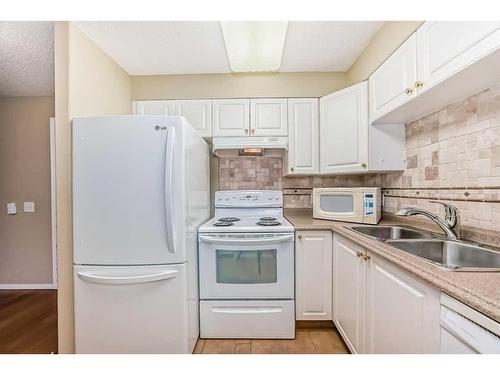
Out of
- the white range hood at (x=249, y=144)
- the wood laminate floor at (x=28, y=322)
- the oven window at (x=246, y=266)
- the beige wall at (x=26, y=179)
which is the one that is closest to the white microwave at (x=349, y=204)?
the white range hood at (x=249, y=144)

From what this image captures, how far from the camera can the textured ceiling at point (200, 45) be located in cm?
171

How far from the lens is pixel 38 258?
280 cm

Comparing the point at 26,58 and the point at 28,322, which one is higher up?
the point at 26,58

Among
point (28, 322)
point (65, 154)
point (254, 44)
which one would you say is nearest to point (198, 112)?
point (254, 44)

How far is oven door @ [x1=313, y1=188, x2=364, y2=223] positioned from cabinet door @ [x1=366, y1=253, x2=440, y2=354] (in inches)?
27.4

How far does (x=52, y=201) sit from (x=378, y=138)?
11.2 ft

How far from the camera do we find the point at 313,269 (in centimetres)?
184

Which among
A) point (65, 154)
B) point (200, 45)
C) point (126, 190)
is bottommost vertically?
point (126, 190)

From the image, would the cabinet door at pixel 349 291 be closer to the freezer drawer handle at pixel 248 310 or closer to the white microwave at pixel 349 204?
the white microwave at pixel 349 204

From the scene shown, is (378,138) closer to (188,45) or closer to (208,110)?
(208,110)

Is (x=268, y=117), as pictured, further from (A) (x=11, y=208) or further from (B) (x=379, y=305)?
(A) (x=11, y=208)

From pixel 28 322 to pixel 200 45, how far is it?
2788 millimetres

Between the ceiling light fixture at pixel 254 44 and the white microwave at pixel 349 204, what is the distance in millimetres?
1213

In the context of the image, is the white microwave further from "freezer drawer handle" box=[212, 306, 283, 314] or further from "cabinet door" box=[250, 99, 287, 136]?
"freezer drawer handle" box=[212, 306, 283, 314]
